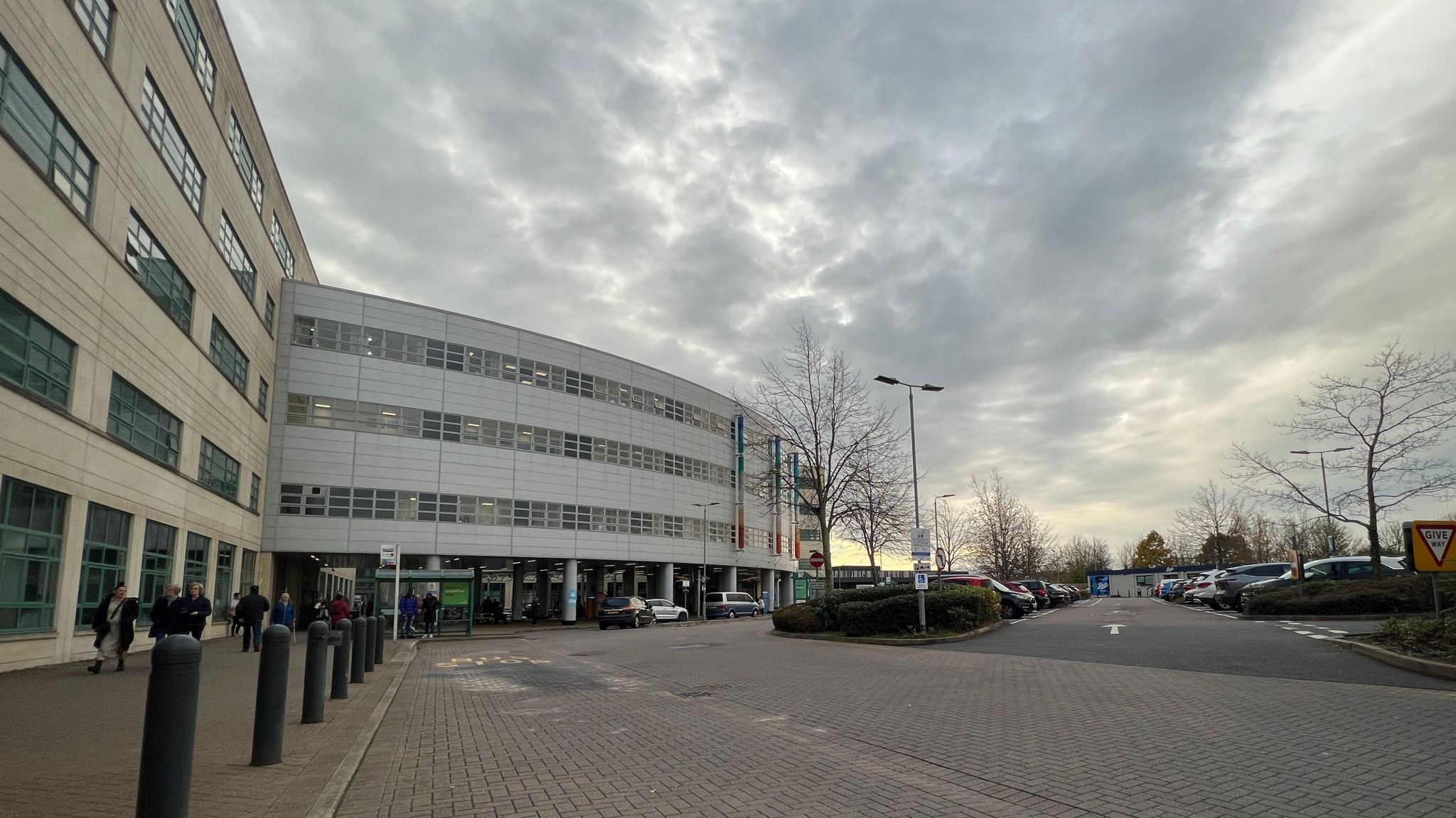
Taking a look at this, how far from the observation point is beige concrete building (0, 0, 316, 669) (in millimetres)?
16266

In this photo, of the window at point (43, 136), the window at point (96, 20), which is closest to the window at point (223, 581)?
the window at point (43, 136)

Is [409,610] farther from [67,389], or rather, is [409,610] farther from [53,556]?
[67,389]

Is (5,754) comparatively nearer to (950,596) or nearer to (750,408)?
(950,596)

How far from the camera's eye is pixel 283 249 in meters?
42.8

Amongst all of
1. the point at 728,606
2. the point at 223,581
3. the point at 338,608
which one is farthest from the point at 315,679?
the point at 728,606

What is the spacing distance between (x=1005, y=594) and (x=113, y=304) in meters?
29.8

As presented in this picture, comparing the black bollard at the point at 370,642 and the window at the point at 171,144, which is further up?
the window at the point at 171,144

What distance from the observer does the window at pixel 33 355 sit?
15.9m

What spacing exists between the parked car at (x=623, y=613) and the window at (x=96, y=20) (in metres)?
30.5

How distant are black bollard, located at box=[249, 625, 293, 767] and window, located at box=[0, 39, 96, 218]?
1323cm

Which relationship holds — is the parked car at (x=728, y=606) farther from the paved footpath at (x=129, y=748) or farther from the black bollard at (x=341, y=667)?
the black bollard at (x=341, y=667)

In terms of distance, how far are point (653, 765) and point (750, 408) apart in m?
31.7

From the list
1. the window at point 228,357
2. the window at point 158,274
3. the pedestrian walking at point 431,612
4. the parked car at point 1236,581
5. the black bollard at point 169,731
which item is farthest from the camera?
the parked car at point 1236,581

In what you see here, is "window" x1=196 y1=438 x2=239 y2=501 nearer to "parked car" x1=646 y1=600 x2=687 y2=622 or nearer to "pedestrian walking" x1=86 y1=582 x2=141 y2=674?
"pedestrian walking" x1=86 y1=582 x2=141 y2=674
